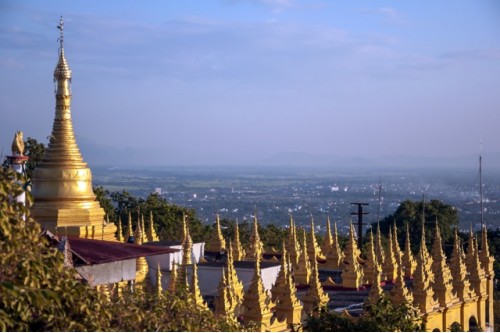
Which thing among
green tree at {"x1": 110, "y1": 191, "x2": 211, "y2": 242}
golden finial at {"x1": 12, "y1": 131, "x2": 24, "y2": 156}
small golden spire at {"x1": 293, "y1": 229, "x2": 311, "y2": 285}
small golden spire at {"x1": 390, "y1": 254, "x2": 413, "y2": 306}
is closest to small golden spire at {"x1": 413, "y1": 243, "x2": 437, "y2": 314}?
small golden spire at {"x1": 390, "y1": 254, "x2": 413, "y2": 306}

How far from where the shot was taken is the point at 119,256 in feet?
70.5

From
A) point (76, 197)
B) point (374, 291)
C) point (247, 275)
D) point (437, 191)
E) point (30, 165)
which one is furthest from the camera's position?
point (437, 191)

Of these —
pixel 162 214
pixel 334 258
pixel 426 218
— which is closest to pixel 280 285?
pixel 334 258

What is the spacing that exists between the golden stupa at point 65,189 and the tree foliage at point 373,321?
10206 mm

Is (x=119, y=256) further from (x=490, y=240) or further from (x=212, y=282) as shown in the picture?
(x=490, y=240)

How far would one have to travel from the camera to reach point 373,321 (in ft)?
69.8

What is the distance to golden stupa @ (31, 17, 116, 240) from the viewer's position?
98.9 feet

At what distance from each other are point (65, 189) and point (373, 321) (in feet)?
40.4

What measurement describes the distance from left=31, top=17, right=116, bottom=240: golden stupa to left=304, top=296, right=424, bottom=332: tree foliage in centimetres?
1021

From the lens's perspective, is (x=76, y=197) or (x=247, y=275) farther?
(x=76, y=197)

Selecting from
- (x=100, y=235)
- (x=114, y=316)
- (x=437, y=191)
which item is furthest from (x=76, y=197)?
(x=437, y=191)

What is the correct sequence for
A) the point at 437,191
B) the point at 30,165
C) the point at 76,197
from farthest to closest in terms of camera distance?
1. the point at 437,191
2. the point at 30,165
3. the point at 76,197

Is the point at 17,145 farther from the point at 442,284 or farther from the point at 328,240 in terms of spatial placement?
the point at 328,240

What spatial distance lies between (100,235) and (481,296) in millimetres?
12275
